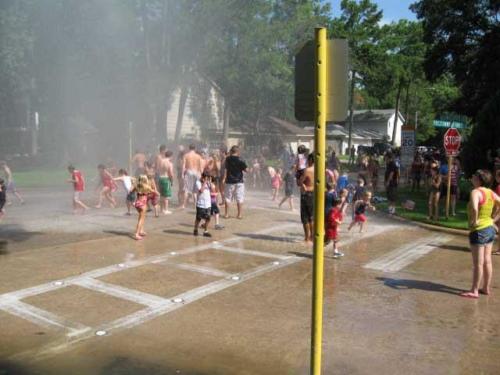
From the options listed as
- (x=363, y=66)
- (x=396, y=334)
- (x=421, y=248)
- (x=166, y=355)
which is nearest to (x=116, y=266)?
(x=166, y=355)

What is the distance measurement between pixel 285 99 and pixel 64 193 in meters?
23.7

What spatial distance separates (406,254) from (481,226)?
8.51 ft

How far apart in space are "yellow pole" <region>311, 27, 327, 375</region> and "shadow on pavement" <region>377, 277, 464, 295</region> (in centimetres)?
371

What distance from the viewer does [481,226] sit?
6012mm

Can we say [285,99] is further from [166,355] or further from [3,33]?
[166,355]

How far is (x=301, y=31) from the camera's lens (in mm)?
34906

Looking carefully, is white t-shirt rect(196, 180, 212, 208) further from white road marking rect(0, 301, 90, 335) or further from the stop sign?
the stop sign

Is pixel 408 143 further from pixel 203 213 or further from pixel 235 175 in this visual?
pixel 203 213

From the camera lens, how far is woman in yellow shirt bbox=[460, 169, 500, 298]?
237 inches

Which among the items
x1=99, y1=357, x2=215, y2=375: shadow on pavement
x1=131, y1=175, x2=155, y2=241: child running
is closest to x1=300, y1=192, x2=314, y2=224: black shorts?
x1=131, y1=175, x2=155, y2=241: child running

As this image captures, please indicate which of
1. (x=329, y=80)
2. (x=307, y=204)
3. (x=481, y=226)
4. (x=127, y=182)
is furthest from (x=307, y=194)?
(x=329, y=80)

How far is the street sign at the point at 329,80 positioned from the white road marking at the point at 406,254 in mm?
4829

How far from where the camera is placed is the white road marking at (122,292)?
19.0 ft

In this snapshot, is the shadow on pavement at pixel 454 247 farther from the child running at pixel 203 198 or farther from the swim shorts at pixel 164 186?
the swim shorts at pixel 164 186
